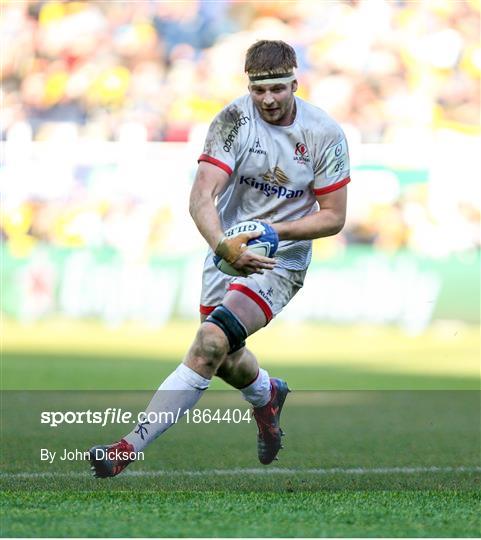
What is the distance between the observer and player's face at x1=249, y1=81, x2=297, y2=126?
18.6 ft

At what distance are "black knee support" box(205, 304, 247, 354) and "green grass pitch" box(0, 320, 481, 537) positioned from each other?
2.20 feet

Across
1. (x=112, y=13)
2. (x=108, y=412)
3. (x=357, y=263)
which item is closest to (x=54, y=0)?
(x=112, y=13)

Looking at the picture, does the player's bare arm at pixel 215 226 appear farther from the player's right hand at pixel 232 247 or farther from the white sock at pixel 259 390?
the white sock at pixel 259 390

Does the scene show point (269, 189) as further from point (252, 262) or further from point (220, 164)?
point (252, 262)

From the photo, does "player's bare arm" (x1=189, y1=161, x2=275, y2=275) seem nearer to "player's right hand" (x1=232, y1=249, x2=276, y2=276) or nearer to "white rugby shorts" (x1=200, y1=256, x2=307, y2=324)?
"player's right hand" (x1=232, y1=249, x2=276, y2=276)

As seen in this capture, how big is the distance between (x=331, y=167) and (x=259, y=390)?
127 centimetres

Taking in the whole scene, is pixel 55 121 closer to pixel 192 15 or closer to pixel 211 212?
pixel 192 15

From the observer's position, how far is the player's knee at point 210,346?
215 inches

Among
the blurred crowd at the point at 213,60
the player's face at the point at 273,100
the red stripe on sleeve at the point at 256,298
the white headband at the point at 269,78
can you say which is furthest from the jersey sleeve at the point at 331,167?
the blurred crowd at the point at 213,60

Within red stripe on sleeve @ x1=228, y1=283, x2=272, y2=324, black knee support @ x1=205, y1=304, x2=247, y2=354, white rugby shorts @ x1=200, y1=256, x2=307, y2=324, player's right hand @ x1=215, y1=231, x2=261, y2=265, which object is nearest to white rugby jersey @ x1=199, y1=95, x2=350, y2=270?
white rugby shorts @ x1=200, y1=256, x2=307, y2=324

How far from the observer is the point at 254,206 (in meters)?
5.98

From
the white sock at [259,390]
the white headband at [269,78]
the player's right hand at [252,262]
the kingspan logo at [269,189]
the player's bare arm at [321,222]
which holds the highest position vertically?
the white headband at [269,78]

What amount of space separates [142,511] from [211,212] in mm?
1510

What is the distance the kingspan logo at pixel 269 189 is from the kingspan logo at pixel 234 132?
0.85ft
